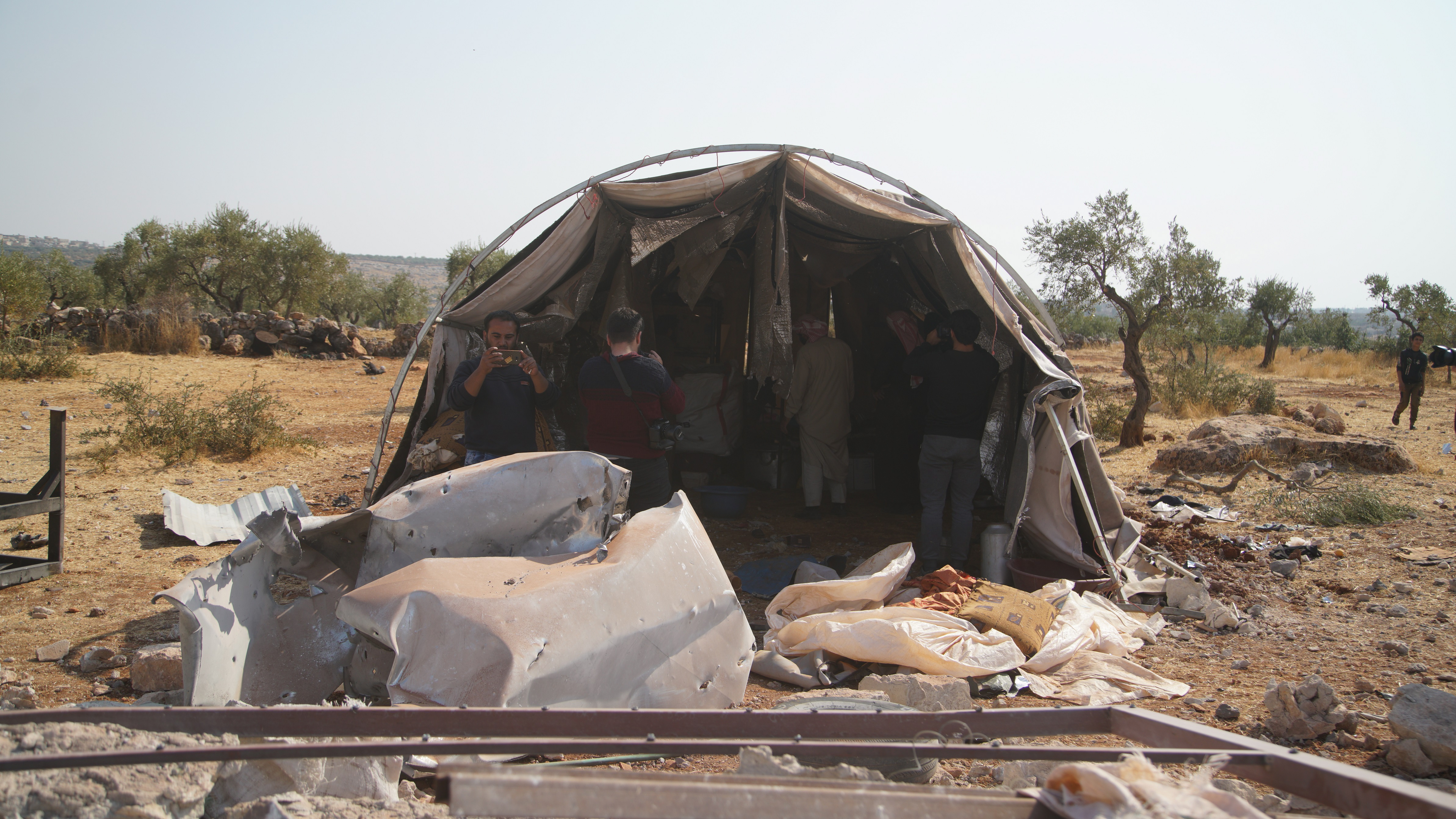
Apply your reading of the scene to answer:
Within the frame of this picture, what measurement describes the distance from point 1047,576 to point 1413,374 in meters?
11.4

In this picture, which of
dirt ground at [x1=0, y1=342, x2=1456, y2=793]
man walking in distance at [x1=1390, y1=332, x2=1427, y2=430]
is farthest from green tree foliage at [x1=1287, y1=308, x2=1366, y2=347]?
dirt ground at [x1=0, y1=342, x2=1456, y2=793]

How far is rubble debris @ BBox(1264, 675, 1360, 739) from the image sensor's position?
3301 mm

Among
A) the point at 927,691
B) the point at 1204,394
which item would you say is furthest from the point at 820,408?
the point at 1204,394

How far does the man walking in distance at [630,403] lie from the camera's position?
4465 millimetres

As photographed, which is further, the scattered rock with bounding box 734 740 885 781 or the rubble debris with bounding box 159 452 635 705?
the rubble debris with bounding box 159 452 635 705

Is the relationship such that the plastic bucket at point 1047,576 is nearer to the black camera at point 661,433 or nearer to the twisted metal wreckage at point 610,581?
the twisted metal wreckage at point 610,581

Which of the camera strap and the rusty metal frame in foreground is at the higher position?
the camera strap

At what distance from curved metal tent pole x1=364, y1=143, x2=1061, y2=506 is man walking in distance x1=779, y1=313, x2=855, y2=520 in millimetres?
1651

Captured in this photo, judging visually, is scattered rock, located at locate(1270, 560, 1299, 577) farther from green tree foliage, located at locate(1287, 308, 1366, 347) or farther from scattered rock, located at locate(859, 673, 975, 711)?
green tree foliage, located at locate(1287, 308, 1366, 347)

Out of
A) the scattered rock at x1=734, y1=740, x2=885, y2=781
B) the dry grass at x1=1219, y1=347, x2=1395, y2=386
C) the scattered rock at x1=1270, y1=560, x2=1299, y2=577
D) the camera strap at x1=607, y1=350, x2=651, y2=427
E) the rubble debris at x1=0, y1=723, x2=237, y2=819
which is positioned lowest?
the scattered rock at x1=1270, y1=560, x2=1299, y2=577

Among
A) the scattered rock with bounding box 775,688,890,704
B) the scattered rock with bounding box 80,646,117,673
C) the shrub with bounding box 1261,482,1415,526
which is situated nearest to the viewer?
Answer: the scattered rock with bounding box 775,688,890,704

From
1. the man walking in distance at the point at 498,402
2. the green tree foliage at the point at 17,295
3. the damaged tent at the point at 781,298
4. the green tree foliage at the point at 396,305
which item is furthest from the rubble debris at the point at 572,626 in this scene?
the green tree foliage at the point at 396,305

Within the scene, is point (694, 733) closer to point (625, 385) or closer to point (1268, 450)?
point (625, 385)

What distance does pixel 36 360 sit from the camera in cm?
1217
